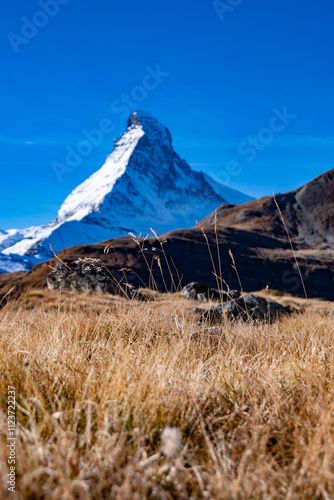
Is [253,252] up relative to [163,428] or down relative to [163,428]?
up

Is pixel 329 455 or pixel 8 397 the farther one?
pixel 8 397

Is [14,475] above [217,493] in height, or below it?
above

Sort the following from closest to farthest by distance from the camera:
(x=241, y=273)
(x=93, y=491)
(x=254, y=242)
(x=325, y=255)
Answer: (x=93, y=491), (x=241, y=273), (x=325, y=255), (x=254, y=242)

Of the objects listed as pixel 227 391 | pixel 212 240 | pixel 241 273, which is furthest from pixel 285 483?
pixel 212 240

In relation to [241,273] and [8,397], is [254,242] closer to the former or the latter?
[241,273]

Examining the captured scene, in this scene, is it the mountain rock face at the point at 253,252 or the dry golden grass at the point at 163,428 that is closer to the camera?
the dry golden grass at the point at 163,428

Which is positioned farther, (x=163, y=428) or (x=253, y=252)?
(x=253, y=252)

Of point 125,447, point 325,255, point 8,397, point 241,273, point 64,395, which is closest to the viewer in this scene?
point 125,447

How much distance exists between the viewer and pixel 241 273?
82.9 meters

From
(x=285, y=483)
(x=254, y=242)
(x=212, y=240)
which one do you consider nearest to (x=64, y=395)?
(x=285, y=483)

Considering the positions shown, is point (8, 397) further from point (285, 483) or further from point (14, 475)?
point (285, 483)

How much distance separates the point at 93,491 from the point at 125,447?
0.33m

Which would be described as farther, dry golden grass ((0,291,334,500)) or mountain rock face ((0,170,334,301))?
mountain rock face ((0,170,334,301))

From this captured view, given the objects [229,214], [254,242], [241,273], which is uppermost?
[229,214]
